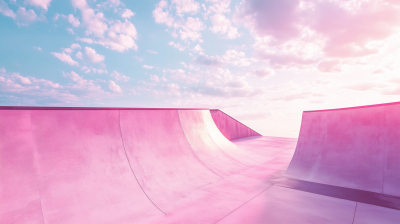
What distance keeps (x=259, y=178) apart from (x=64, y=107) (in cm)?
746

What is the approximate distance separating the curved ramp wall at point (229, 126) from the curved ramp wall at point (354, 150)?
11981 millimetres

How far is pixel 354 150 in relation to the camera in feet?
22.4

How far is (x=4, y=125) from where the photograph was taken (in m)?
4.43

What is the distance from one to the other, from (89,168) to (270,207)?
517cm

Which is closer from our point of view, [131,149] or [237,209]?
[237,209]

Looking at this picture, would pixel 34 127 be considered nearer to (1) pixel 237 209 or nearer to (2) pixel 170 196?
(2) pixel 170 196

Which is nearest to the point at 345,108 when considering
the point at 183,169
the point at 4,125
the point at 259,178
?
the point at 259,178

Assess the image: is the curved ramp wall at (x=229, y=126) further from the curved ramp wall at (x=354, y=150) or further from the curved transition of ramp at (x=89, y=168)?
the curved transition of ramp at (x=89, y=168)

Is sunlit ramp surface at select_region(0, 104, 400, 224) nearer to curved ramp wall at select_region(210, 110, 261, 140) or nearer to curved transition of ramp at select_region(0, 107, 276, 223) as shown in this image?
curved transition of ramp at select_region(0, 107, 276, 223)

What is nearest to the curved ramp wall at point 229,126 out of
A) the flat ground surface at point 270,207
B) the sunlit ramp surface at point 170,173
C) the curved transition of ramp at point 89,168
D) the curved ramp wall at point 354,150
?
the sunlit ramp surface at point 170,173

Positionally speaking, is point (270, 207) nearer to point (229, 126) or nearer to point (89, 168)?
point (89, 168)

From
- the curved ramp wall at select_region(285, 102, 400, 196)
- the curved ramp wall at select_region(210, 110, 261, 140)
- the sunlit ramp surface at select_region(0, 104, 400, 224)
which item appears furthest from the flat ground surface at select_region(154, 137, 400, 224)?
the curved ramp wall at select_region(210, 110, 261, 140)

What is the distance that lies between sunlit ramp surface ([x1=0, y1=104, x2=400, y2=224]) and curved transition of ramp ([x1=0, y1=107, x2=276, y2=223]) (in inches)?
0.9

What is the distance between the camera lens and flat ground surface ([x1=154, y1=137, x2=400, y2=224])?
441 centimetres
